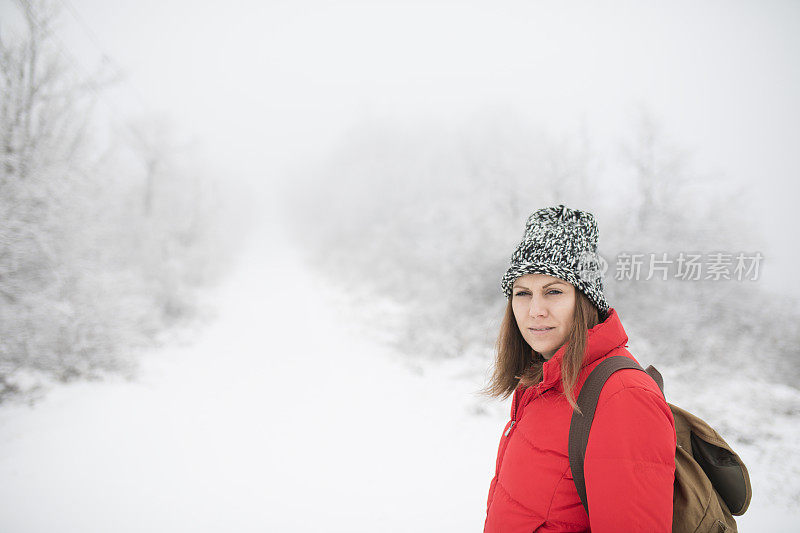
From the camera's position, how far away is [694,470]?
1.03 m

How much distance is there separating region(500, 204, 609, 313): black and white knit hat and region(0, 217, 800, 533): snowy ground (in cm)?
274

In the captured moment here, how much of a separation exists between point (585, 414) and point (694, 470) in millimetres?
369

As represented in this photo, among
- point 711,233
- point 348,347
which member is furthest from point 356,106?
point 711,233

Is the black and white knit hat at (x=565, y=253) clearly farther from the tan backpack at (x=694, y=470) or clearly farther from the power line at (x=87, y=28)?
the power line at (x=87, y=28)

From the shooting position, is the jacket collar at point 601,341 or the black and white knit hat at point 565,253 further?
the black and white knit hat at point 565,253

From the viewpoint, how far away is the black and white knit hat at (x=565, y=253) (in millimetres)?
1340

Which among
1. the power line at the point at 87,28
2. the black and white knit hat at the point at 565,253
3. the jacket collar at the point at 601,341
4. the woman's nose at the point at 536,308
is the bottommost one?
the jacket collar at the point at 601,341

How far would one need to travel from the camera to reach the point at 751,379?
4.91 meters

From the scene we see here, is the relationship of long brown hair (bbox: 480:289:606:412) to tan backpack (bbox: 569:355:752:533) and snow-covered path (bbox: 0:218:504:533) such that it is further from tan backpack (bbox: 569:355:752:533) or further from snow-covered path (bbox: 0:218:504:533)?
snow-covered path (bbox: 0:218:504:533)

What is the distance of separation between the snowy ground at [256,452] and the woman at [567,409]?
2231 mm

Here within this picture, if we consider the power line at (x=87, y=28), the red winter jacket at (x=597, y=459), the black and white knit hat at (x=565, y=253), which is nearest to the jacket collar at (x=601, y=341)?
the red winter jacket at (x=597, y=459)

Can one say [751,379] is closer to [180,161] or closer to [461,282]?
[461,282]

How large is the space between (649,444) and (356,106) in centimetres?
2259

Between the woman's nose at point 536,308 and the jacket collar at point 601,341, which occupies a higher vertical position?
the woman's nose at point 536,308
